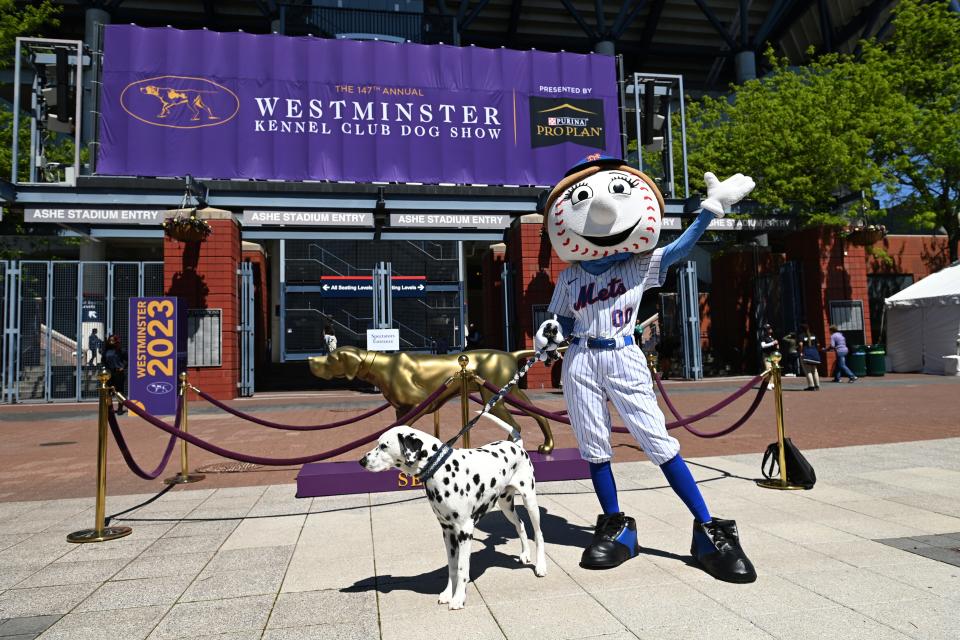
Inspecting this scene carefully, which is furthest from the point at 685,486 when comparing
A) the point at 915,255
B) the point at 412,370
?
the point at 915,255

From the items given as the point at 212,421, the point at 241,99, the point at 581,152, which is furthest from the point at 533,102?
the point at 212,421

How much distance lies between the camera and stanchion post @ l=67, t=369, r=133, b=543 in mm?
4293

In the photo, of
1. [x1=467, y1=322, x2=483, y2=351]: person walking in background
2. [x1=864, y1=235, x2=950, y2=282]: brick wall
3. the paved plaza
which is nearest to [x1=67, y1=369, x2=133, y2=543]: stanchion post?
the paved plaza

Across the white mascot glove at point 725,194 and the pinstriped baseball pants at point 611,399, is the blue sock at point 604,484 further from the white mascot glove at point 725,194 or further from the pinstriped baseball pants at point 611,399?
the white mascot glove at point 725,194

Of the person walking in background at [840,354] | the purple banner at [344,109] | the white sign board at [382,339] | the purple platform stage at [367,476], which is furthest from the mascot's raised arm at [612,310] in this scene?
the person walking in background at [840,354]

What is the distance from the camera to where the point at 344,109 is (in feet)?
55.3

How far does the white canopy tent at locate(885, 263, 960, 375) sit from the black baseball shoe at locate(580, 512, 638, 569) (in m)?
18.5

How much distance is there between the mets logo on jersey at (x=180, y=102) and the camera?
51.4ft

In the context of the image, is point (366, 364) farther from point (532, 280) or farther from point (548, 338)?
point (532, 280)

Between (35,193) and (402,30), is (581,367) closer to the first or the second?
(35,193)

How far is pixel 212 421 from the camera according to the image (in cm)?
1110

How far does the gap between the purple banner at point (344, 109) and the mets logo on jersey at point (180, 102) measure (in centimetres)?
3

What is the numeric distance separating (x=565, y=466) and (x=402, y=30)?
24622 mm

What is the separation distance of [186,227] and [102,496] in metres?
10.8
